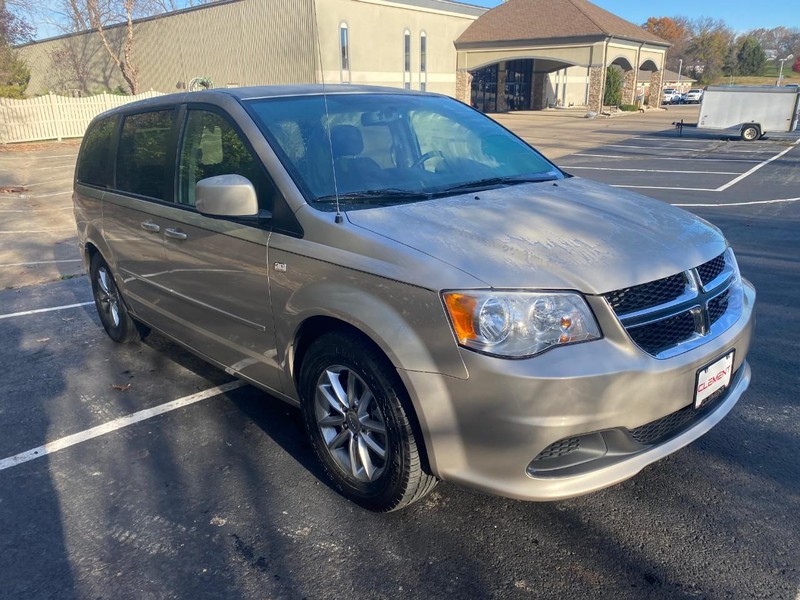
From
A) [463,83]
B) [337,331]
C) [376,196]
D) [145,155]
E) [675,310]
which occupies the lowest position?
[337,331]

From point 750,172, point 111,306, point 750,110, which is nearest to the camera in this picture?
point 111,306

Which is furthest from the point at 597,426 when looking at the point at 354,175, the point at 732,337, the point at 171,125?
the point at 171,125

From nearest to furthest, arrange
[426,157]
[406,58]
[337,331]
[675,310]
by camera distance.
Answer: [675,310] → [337,331] → [426,157] → [406,58]

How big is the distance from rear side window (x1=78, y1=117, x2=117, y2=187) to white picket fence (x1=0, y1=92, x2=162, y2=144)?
23409 millimetres

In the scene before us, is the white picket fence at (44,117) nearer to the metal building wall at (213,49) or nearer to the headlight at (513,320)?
the metal building wall at (213,49)

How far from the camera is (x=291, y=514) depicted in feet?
10.2

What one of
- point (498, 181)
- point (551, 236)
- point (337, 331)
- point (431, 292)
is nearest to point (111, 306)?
point (337, 331)

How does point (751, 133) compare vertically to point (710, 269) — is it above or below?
below

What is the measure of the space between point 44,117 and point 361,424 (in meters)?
30.4

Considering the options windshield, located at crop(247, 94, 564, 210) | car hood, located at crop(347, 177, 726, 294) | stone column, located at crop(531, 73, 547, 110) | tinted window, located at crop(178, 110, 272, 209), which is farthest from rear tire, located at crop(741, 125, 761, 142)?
stone column, located at crop(531, 73, 547, 110)

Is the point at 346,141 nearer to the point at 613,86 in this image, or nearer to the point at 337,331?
the point at 337,331

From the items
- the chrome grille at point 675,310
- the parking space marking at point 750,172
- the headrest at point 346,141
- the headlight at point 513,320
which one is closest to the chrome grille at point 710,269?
the chrome grille at point 675,310

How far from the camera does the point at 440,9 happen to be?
4106 centimetres

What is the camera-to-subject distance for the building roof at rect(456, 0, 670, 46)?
38.4 m
